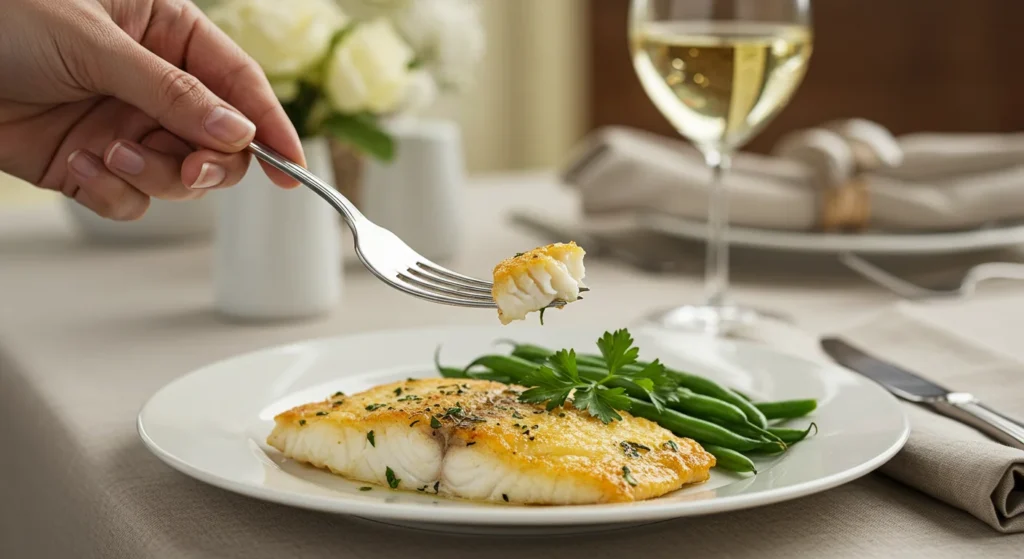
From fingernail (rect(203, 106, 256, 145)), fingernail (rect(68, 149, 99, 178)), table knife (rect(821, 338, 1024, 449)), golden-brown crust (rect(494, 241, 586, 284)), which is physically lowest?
table knife (rect(821, 338, 1024, 449))

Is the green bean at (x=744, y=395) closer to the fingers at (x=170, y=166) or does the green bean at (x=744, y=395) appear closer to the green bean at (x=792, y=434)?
the green bean at (x=792, y=434)

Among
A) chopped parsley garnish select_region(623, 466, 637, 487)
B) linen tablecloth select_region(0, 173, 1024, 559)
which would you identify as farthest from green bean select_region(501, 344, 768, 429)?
chopped parsley garnish select_region(623, 466, 637, 487)

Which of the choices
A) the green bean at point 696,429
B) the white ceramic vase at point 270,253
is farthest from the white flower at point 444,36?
the green bean at point 696,429

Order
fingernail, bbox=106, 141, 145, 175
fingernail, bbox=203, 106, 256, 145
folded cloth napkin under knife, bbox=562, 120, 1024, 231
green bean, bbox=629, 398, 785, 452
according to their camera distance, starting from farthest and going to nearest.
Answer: folded cloth napkin under knife, bbox=562, 120, 1024, 231 < fingernail, bbox=106, 141, 145, 175 < fingernail, bbox=203, 106, 256, 145 < green bean, bbox=629, 398, 785, 452

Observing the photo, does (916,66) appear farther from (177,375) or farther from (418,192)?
(177,375)

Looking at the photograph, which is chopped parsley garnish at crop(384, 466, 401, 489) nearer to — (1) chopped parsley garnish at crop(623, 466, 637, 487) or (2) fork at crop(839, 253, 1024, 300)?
(1) chopped parsley garnish at crop(623, 466, 637, 487)

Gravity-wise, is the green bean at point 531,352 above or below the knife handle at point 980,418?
above

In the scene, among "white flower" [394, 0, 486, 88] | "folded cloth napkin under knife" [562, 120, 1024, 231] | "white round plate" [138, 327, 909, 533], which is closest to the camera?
"white round plate" [138, 327, 909, 533]
